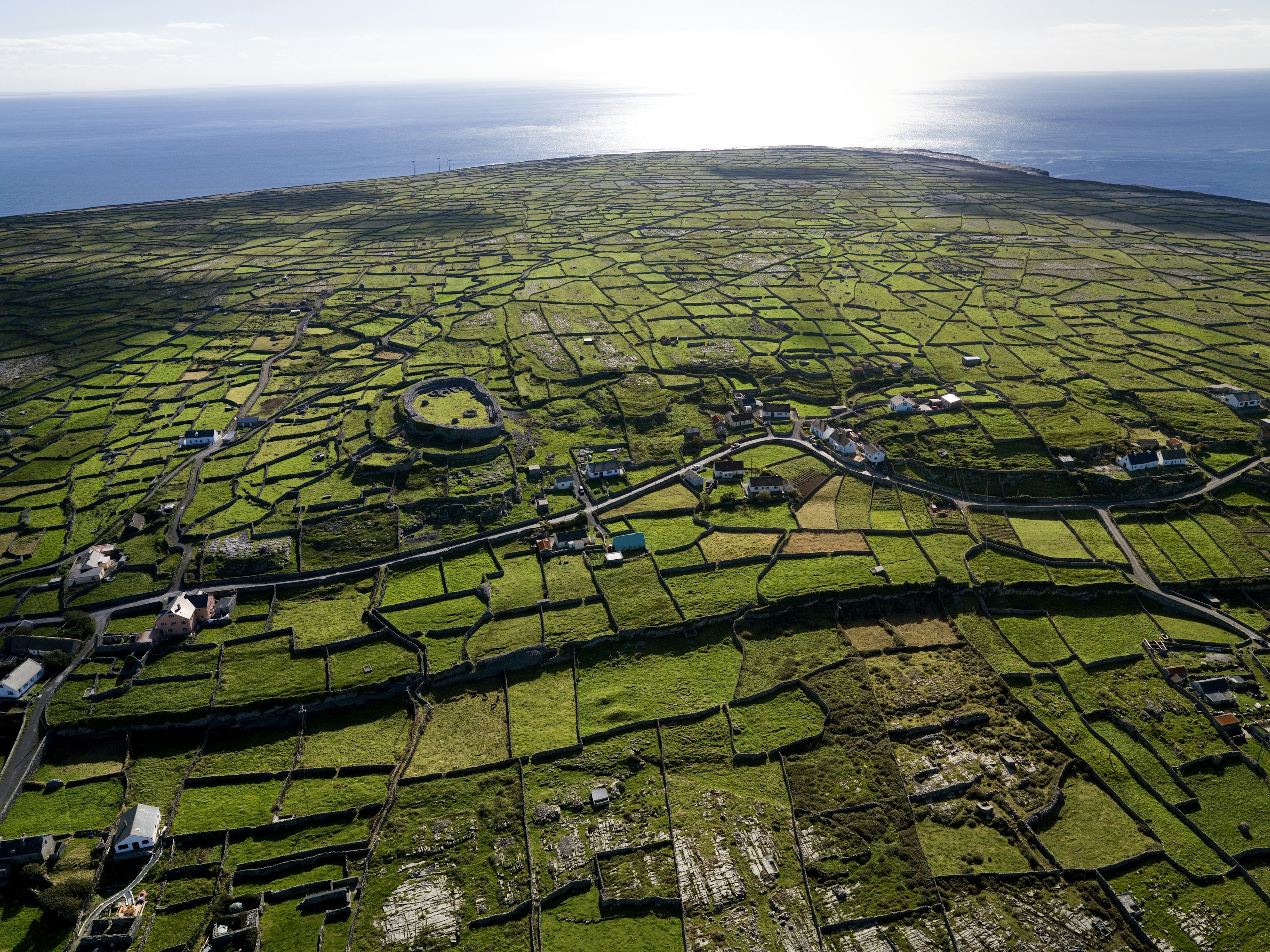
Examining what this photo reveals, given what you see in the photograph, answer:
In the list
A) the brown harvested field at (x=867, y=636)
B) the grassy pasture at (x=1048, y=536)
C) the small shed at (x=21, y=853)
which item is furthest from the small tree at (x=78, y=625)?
the grassy pasture at (x=1048, y=536)

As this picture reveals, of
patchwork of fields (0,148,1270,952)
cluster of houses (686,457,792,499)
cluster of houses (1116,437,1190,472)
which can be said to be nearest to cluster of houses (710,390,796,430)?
patchwork of fields (0,148,1270,952)

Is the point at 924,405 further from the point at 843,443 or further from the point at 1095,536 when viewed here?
the point at 1095,536

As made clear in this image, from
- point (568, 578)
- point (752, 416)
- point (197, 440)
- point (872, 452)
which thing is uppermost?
point (197, 440)

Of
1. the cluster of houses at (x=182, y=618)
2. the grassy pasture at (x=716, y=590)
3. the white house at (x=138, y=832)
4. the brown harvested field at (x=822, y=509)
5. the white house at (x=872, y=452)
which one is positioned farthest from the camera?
the white house at (x=872, y=452)

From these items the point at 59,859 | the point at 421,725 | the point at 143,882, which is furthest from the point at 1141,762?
the point at 59,859

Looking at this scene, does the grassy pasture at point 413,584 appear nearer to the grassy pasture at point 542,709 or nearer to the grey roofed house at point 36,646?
the grassy pasture at point 542,709

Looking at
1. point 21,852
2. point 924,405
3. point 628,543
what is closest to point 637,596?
point 628,543

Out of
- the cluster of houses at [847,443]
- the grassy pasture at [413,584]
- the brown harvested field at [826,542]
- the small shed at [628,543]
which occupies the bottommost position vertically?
the brown harvested field at [826,542]
